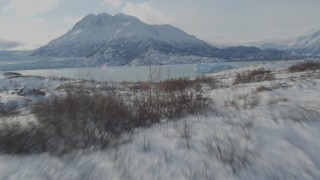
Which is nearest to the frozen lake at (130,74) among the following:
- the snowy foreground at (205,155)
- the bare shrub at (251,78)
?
the bare shrub at (251,78)

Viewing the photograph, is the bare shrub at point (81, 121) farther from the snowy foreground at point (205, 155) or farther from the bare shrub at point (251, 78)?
the bare shrub at point (251, 78)

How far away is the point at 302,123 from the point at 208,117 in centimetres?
143

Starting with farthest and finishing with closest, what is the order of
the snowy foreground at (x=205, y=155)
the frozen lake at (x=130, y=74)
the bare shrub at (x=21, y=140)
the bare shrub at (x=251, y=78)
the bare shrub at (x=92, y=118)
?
the bare shrub at (x=251, y=78) → the frozen lake at (x=130, y=74) → the bare shrub at (x=92, y=118) → the bare shrub at (x=21, y=140) → the snowy foreground at (x=205, y=155)

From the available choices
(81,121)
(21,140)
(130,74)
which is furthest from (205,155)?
(130,74)

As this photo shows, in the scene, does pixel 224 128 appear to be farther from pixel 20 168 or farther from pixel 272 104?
pixel 20 168

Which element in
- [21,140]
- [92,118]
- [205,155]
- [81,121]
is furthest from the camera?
[92,118]

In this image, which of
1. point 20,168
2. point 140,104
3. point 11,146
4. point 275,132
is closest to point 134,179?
point 20,168

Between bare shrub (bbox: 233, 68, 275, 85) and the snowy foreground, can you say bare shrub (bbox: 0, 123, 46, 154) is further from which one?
bare shrub (bbox: 233, 68, 275, 85)

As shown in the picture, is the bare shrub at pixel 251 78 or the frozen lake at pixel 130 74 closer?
the frozen lake at pixel 130 74

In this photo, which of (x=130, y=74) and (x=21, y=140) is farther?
(x=130, y=74)

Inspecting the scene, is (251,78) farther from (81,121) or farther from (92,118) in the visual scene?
(81,121)

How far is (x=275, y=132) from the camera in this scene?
396cm

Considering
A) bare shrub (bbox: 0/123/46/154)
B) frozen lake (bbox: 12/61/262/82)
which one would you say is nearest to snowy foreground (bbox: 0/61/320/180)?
bare shrub (bbox: 0/123/46/154)

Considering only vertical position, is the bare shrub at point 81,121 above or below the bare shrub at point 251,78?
above
